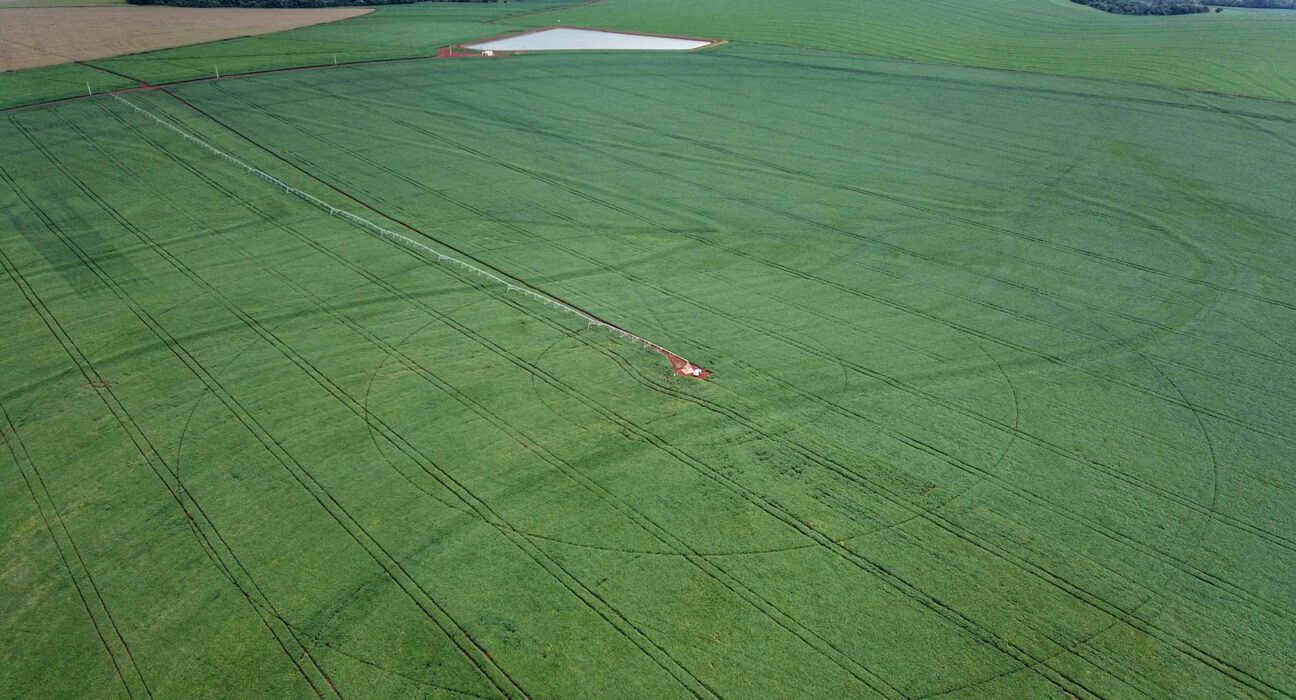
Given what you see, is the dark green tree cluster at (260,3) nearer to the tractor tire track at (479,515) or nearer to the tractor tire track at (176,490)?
the tractor tire track at (176,490)

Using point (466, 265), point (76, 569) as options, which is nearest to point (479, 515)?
point (76, 569)

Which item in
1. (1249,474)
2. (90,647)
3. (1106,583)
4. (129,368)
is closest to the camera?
(90,647)

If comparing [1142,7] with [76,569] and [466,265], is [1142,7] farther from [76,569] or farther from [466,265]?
[76,569]

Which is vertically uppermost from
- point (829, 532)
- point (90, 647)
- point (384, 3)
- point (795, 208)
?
point (384, 3)

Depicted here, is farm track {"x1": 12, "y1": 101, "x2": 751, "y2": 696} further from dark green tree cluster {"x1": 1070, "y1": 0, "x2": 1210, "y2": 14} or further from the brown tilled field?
dark green tree cluster {"x1": 1070, "y1": 0, "x2": 1210, "y2": 14}

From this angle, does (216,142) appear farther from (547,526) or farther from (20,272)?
(547,526)

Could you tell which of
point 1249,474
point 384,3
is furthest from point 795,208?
point 384,3
